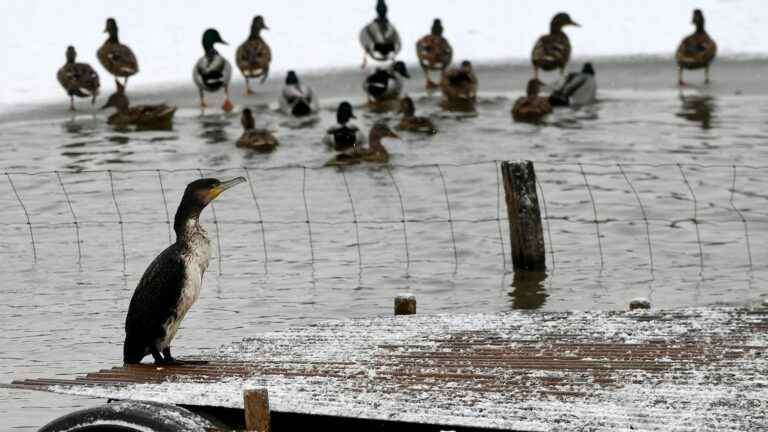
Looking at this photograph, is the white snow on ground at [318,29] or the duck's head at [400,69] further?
the white snow on ground at [318,29]

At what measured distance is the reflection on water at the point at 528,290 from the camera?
12062 millimetres

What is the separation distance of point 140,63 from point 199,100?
14.4 ft

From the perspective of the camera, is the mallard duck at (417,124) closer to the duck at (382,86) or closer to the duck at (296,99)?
Answer: the duck at (296,99)

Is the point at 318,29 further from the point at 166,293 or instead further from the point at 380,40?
the point at 166,293

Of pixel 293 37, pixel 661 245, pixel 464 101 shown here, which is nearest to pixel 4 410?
pixel 661 245

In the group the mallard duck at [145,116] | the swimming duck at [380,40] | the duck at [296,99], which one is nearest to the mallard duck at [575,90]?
the duck at [296,99]

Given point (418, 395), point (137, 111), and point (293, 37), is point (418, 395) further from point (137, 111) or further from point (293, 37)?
point (293, 37)

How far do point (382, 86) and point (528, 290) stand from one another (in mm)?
11719

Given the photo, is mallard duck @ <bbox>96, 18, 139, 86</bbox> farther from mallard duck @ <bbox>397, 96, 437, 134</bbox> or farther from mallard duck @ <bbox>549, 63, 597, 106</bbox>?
mallard duck @ <bbox>549, 63, 597, 106</bbox>

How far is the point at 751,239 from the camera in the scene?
1427 centimetres

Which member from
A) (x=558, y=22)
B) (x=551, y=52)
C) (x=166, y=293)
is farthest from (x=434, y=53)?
(x=166, y=293)

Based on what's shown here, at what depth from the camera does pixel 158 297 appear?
7.79 meters

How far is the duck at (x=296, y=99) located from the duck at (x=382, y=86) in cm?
110

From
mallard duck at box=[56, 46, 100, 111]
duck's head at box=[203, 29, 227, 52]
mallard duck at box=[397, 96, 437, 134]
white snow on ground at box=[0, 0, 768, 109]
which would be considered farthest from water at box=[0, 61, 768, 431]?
white snow on ground at box=[0, 0, 768, 109]
